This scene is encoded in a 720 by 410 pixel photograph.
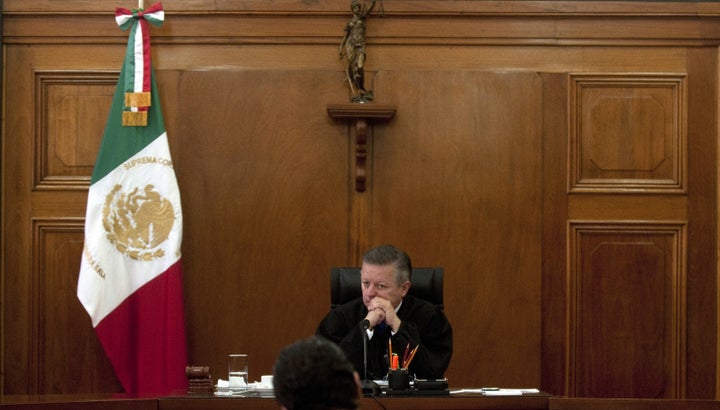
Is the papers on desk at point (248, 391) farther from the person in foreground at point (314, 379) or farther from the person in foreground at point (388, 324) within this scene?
the person in foreground at point (314, 379)

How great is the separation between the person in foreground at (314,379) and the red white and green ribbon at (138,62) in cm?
358

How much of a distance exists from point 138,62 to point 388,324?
2087 mm

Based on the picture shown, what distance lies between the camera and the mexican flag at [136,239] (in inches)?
222

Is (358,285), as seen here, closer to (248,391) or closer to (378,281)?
(378,281)

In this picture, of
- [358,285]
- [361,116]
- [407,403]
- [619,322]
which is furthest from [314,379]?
A: [619,322]

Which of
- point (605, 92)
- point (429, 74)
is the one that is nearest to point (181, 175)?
point (429, 74)

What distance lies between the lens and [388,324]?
4.50m

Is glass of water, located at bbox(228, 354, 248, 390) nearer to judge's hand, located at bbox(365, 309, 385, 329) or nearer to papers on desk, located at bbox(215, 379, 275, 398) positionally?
papers on desk, located at bbox(215, 379, 275, 398)

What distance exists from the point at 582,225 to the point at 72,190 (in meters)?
2.62

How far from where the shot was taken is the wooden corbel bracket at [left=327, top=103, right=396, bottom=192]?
5.68 meters

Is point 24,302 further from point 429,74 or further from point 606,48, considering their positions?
point 606,48

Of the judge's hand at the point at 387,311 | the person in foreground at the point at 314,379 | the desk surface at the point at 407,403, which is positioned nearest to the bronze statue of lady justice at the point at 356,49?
the judge's hand at the point at 387,311

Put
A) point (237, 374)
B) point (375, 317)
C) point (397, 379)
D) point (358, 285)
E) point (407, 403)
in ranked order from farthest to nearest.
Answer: point (358, 285)
point (375, 317)
point (237, 374)
point (397, 379)
point (407, 403)

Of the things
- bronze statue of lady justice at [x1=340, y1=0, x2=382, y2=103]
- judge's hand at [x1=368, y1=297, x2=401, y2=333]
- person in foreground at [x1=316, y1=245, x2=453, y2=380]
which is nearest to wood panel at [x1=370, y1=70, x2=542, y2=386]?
bronze statue of lady justice at [x1=340, y1=0, x2=382, y2=103]
